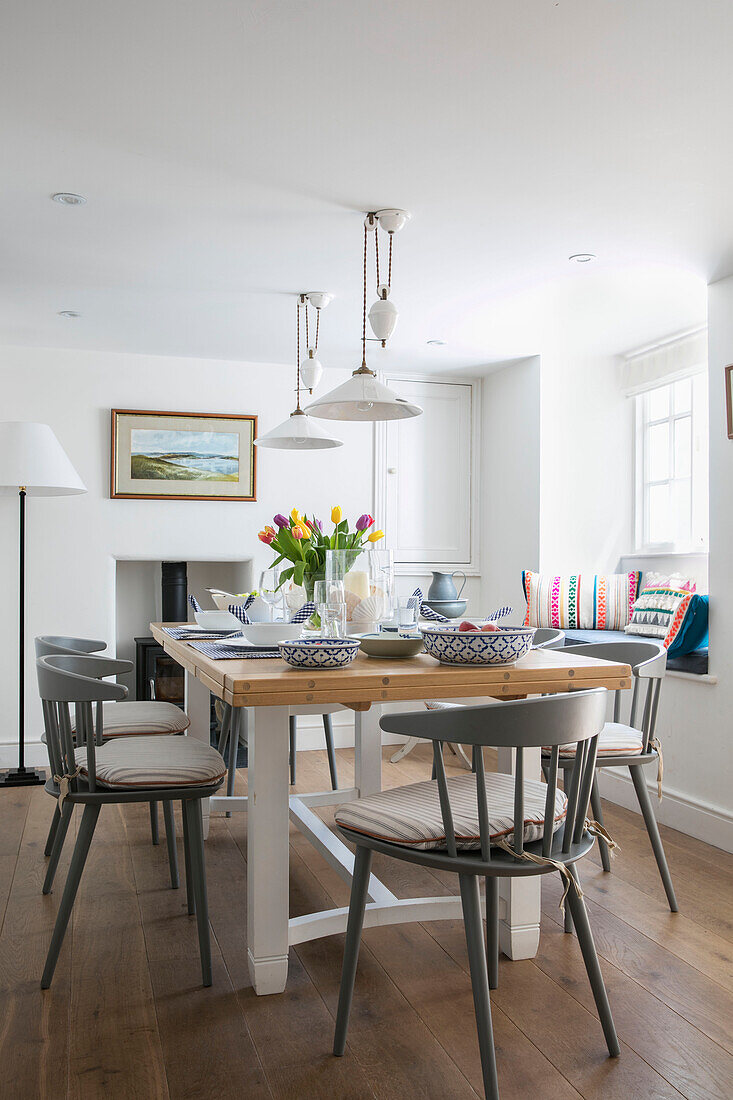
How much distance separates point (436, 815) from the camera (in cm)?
179

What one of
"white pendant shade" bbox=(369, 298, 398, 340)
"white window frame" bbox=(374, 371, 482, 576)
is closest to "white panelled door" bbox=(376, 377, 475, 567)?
"white window frame" bbox=(374, 371, 482, 576)

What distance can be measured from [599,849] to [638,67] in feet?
8.17

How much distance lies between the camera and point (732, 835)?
129 inches

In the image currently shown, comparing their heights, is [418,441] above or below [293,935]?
above

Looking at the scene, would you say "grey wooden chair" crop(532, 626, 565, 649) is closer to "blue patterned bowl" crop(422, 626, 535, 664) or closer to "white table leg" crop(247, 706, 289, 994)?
"blue patterned bowl" crop(422, 626, 535, 664)

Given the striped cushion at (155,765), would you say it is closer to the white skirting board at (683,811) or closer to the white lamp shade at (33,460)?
the white skirting board at (683,811)

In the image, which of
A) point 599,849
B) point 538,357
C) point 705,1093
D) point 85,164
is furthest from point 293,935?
point 538,357

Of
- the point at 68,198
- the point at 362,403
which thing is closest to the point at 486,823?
the point at 362,403

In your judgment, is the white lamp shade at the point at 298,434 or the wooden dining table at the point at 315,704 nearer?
the wooden dining table at the point at 315,704

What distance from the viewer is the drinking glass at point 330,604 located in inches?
88.5

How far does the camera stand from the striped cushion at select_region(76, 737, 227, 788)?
84.8 inches

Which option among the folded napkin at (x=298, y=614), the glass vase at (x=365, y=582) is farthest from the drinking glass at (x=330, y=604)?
the folded napkin at (x=298, y=614)

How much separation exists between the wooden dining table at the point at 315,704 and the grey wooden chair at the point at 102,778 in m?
0.16

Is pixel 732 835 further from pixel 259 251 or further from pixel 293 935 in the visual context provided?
pixel 259 251
